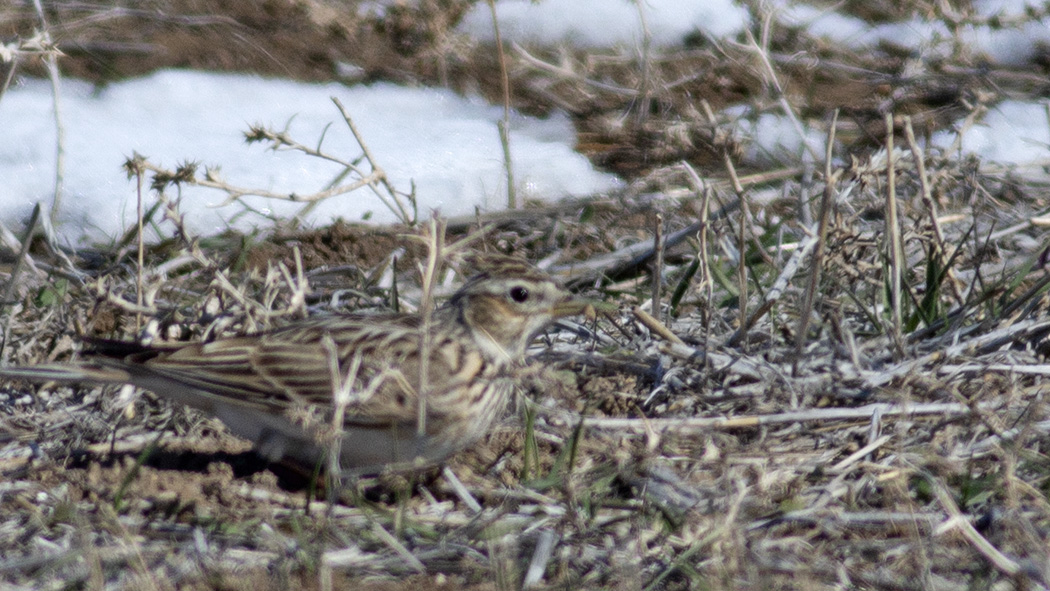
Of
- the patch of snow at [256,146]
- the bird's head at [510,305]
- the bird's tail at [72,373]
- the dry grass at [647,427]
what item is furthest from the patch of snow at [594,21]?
the bird's tail at [72,373]

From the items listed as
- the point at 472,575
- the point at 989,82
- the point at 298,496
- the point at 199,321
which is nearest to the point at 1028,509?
the point at 472,575

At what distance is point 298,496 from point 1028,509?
2.20 m

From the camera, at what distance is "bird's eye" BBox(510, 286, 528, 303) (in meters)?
4.11

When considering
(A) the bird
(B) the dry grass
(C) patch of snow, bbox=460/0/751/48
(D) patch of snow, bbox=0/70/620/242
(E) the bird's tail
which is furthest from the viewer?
(C) patch of snow, bbox=460/0/751/48

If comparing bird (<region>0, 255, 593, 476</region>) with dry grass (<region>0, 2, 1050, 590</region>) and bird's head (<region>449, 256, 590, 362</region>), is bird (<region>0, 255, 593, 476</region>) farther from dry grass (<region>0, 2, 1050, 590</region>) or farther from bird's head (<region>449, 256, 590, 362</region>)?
dry grass (<region>0, 2, 1050, 590</region>)

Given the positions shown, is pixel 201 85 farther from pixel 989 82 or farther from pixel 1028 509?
pixel 1028 509

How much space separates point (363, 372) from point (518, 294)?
63 centimetres

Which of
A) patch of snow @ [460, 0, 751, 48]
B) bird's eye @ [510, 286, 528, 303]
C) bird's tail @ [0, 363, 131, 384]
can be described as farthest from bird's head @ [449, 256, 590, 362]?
patch of snow @ [460, 0, 751, 48]

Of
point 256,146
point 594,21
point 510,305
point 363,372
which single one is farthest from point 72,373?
point 594,21

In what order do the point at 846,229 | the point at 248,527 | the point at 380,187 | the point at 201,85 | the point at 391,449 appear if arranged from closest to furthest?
the point at 248,527 < the point at 391,449 < the point at 846,229 < the point at 380,187 < the point at 201,85

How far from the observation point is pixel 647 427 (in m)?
3.61

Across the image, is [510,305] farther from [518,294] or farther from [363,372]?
[363,372]

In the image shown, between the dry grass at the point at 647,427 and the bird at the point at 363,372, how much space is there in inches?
5.9

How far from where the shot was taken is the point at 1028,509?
3354 millimetres
